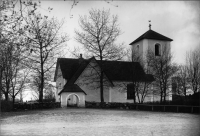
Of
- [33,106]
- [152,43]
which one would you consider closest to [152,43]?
[152,43]

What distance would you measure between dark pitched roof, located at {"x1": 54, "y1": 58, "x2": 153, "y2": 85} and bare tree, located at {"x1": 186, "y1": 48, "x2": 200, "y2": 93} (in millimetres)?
7952

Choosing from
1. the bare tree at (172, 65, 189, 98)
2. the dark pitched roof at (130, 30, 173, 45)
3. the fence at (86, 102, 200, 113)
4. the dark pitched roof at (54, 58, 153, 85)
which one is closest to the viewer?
the fence at (86, 102, 200, 113)

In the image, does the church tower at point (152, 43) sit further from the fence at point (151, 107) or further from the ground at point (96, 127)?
the ground at point (96, 127)

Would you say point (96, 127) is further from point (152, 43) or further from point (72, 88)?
point (152, 43)

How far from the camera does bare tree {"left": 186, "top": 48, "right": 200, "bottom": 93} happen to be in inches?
1650

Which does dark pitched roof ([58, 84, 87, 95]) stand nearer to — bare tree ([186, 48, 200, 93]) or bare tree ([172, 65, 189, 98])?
bare tree ([172, 65, 189, 98])

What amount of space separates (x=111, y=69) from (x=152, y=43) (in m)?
12.1

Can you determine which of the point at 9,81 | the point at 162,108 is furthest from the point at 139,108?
the point at 9,81

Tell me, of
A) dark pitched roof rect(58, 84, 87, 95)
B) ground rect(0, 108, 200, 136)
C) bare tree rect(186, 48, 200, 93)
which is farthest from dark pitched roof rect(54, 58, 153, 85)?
ground rect(0, 108, 200, 136)

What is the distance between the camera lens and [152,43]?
5072 centimetres

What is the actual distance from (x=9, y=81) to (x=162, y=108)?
70.6 ft

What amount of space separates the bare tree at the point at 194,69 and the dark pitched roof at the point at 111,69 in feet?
26.1

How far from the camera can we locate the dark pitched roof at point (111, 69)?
40062 millimetres

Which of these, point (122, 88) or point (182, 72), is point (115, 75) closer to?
point (122, 88)
